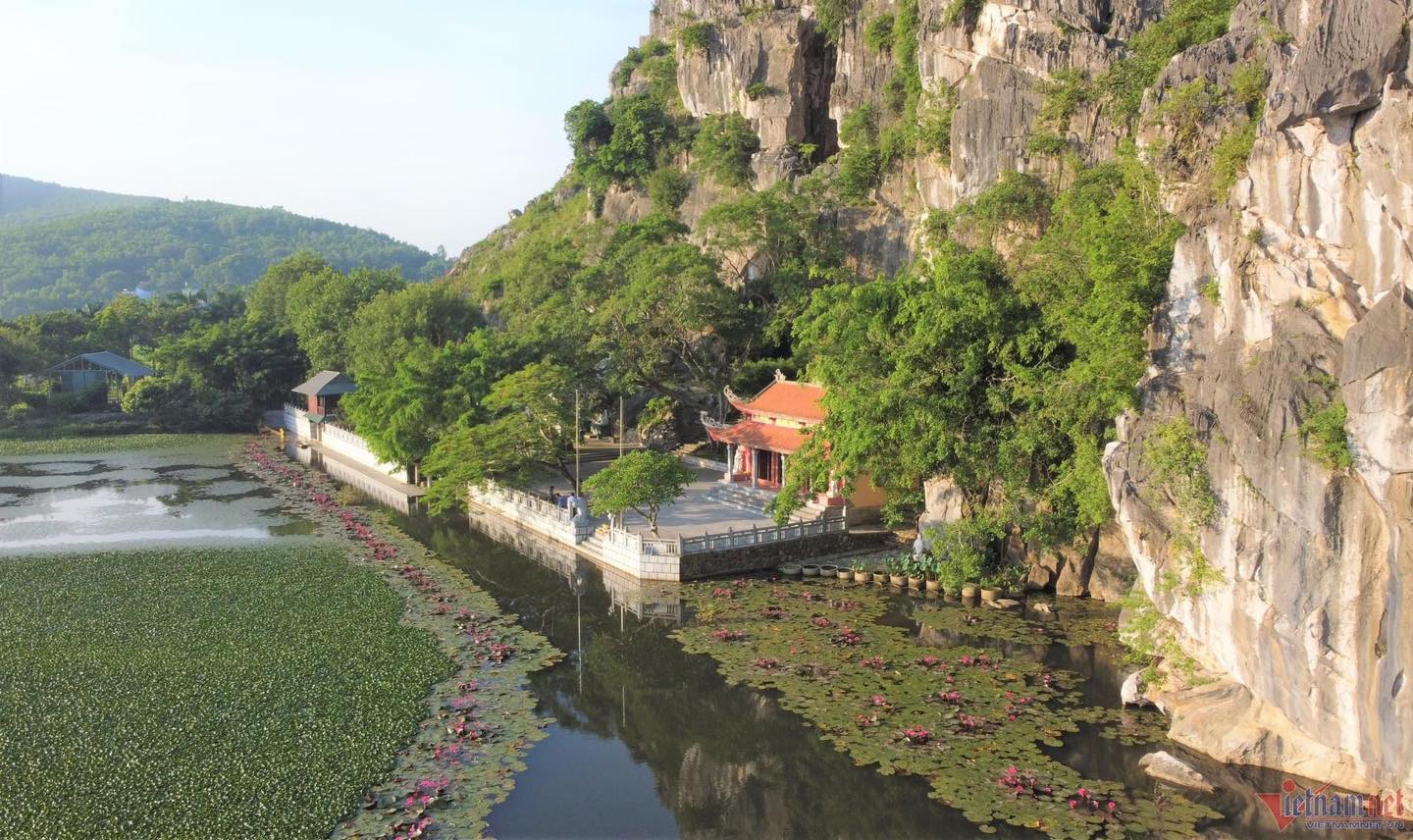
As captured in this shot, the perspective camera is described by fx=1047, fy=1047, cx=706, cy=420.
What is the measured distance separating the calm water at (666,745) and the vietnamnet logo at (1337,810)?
0.97 feet

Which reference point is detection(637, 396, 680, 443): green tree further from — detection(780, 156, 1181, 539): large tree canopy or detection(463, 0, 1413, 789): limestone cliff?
detection(463, 0, 1413, 789): limestone cliff

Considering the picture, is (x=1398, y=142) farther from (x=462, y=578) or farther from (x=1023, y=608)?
(x=462, y=578)

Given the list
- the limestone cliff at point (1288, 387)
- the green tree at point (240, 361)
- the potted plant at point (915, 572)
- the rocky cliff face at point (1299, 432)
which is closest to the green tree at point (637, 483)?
the potted plant at point (915, 572)

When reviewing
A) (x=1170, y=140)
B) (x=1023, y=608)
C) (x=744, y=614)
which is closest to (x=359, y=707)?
(x=744, y=614)

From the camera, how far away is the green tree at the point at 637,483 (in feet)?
88.1

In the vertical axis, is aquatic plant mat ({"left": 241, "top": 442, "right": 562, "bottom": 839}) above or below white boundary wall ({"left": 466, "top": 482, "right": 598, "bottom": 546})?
below

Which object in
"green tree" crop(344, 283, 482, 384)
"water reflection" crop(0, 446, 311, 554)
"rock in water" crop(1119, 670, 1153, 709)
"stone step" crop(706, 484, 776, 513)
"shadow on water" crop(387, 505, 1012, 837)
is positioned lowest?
"shadow on water" crop(387, 505, 1012, 837)

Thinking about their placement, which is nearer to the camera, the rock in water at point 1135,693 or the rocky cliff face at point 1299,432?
the rocky cliff face at point 1299,432

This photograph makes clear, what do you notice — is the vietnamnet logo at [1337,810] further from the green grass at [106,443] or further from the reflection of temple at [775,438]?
the green grass at [106,443]

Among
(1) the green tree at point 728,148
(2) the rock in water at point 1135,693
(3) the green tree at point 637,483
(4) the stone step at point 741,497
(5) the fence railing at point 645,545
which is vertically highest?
(1) the green tree at point 728,148

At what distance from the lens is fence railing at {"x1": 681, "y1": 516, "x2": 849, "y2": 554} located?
2656cm

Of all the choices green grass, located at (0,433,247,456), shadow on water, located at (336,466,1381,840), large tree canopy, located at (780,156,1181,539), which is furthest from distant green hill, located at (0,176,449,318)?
shadow on water, located at (336,466,1381,840)

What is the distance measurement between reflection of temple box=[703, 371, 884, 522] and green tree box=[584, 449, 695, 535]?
445 cm

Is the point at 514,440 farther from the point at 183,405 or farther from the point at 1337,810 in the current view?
the point at 183,405
